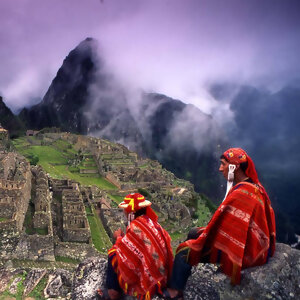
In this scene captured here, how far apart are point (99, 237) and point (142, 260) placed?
10916mm

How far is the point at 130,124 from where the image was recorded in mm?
112562

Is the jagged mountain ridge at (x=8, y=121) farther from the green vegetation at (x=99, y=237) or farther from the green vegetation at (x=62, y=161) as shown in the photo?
the green vegetation at (x=99, y=237)

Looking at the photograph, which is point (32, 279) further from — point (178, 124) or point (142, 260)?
point (178, 124)

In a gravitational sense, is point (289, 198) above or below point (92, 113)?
below

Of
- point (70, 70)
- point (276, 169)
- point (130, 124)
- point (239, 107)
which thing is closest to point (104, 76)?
point (70, 70)

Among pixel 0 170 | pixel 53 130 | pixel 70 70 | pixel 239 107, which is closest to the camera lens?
pixel 0 170

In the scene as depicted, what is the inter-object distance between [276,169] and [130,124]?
78728 mm

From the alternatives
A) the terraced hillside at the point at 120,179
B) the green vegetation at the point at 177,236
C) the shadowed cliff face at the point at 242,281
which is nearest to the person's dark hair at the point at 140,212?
the shadowed cliff face at the point at 242,281

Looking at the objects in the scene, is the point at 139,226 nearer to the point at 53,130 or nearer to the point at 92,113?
the point at 53,130

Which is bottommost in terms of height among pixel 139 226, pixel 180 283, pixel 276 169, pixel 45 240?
pixel 276 169

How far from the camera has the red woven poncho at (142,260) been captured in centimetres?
370

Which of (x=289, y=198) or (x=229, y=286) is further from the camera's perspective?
(x=289, y=198)

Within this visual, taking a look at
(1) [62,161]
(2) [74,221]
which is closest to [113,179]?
(1) [62,161]

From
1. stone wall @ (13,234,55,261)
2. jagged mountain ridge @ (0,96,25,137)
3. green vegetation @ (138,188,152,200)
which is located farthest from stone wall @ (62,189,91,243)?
jagged mountain ridge @ (0,96,25,137)
